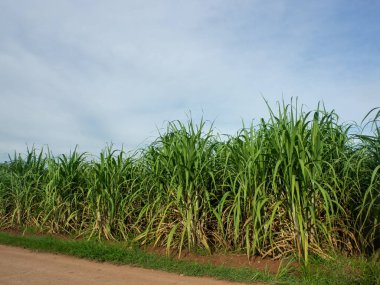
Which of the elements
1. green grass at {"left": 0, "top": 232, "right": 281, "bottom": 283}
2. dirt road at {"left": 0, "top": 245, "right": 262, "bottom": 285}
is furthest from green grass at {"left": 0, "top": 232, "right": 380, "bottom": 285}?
dirt road at {"left": 0, "top": 245, "right": 262, "bottom": 285}

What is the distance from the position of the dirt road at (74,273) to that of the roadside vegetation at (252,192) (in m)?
0.76

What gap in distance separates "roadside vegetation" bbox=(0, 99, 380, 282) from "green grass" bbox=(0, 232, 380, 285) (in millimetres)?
180

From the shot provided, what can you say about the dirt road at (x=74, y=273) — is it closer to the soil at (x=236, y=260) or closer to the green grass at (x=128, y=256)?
the green grass at (x=128, y=256)

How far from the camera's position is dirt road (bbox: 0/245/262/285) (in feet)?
15.9

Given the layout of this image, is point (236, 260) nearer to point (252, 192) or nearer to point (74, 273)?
point (252, 192)

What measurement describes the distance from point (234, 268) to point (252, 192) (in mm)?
1066

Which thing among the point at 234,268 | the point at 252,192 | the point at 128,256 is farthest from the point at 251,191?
the point at 128,256

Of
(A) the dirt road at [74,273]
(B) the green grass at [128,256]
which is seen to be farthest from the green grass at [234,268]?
(A) the dirt road at [74,273]

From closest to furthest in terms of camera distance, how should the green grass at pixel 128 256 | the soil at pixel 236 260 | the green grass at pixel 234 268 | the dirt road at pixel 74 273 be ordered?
the green grass at pixel 234 268 < the dirt road at pixel 74 273 < the green grass at pixel 128 256 < the soil at pixel 236 260

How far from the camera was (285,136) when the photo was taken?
522cm

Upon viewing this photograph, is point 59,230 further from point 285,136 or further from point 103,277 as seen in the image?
point 285,136

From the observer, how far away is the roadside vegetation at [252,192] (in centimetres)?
516

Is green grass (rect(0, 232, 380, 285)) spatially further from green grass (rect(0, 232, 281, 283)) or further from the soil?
the soil

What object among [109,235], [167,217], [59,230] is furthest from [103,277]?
[59,230]
